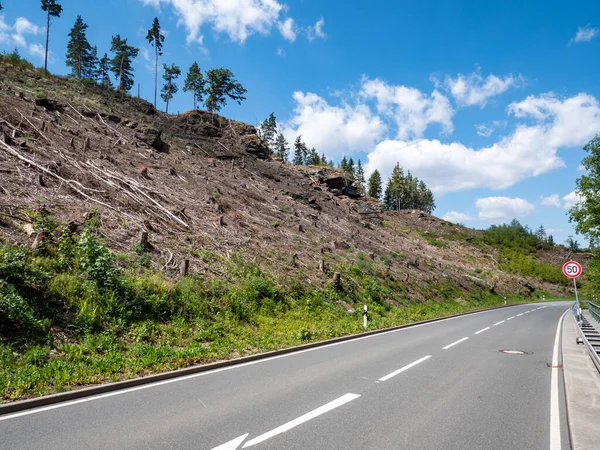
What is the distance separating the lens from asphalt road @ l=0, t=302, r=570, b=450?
464 cm

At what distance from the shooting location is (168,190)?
2267 centimetres

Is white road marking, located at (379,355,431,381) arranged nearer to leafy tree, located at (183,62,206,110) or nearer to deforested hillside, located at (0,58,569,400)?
deforested hillside, located at (0,58,569,400)

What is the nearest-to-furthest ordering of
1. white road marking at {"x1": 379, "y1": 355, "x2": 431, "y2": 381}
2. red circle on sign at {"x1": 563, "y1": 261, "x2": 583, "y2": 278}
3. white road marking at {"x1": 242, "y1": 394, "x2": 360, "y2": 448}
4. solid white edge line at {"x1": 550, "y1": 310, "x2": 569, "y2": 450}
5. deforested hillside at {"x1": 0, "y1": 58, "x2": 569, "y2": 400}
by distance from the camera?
1. white road marking at {"x1": 242, "y1": 394, "x2": 360, "y2": 448}
2. solid white edge line at {"x1": 550, "y1": 310, "x2": 569, "y2": 450}
3. white road marking at {"x1": 379, "y1": 355, "x2": 431, "y2": 381}
4. deforested hillside at {"x1": 0, "y1": 58, "x2": 569, "y2": 400}
5. red circle on sign at {"x1": 563, "y1": 261, "x2": 583, "y2": 278}

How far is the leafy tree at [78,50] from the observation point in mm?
52781

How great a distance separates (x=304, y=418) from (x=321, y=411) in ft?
1.37

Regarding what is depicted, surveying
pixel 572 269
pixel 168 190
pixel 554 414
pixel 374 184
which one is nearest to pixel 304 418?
pixel 554 414

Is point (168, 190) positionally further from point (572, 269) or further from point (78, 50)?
point (78, 50)

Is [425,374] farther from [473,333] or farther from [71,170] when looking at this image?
[71,170]

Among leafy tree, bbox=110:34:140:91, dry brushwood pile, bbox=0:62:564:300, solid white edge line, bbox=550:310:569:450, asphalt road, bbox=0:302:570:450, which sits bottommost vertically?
solid white edge line, bbox=550:310:569:450

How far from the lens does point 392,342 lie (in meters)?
13.0

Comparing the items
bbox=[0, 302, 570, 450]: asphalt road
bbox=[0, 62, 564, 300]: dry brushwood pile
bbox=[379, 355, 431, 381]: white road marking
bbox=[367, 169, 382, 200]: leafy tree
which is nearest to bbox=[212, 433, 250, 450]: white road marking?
bbox=[0, 302, 570, 450]: asphalt road

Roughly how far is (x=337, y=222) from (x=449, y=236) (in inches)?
1652

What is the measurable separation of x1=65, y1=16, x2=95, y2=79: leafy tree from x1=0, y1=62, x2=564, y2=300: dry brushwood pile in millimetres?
20175

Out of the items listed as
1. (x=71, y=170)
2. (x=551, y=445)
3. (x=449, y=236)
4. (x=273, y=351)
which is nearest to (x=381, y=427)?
(x=551, y=445)
